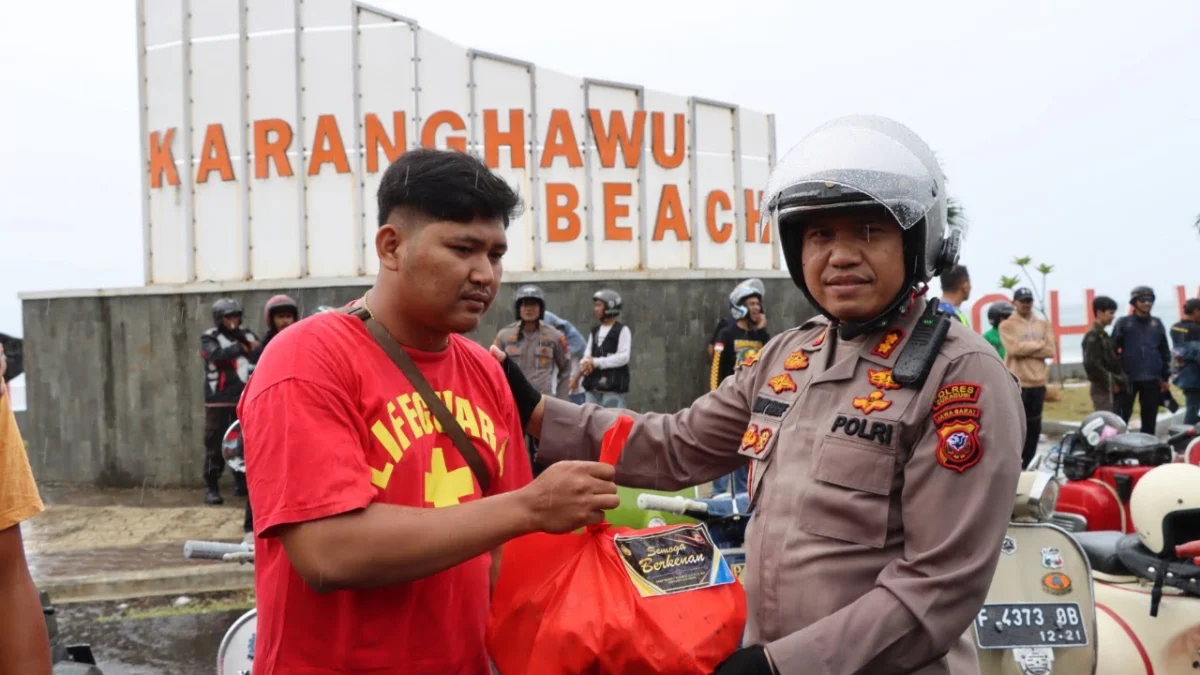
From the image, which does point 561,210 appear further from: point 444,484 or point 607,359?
point 444,484

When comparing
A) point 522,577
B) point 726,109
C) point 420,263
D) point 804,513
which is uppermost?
point 726,109

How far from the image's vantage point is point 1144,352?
1139 cm

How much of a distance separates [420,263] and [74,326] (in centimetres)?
1115

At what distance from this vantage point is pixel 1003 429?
186 cm

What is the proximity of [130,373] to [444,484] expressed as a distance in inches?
420

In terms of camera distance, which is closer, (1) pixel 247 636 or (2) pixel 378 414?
(2) pixel 378 414

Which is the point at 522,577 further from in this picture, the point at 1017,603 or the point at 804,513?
the point at 1017,603

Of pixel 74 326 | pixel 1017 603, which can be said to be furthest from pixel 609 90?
pixel 1017 603

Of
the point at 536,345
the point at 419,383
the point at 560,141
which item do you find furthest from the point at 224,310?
the point at 419,383

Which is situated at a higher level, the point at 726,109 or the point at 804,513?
the point at 726,109

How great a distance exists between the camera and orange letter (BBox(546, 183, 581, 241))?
1189 centimetres

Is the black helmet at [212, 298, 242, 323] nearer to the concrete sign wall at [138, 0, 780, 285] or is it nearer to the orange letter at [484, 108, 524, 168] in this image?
the concrete sign wall at [138, 0, 780, 285]

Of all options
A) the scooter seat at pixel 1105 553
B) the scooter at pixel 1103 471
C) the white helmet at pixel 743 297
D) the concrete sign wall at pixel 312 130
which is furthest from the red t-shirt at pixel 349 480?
the concrete sign wall at pixel 312 130

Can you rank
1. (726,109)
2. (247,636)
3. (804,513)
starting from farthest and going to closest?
(726,109) < (247,636) < (804,513)
